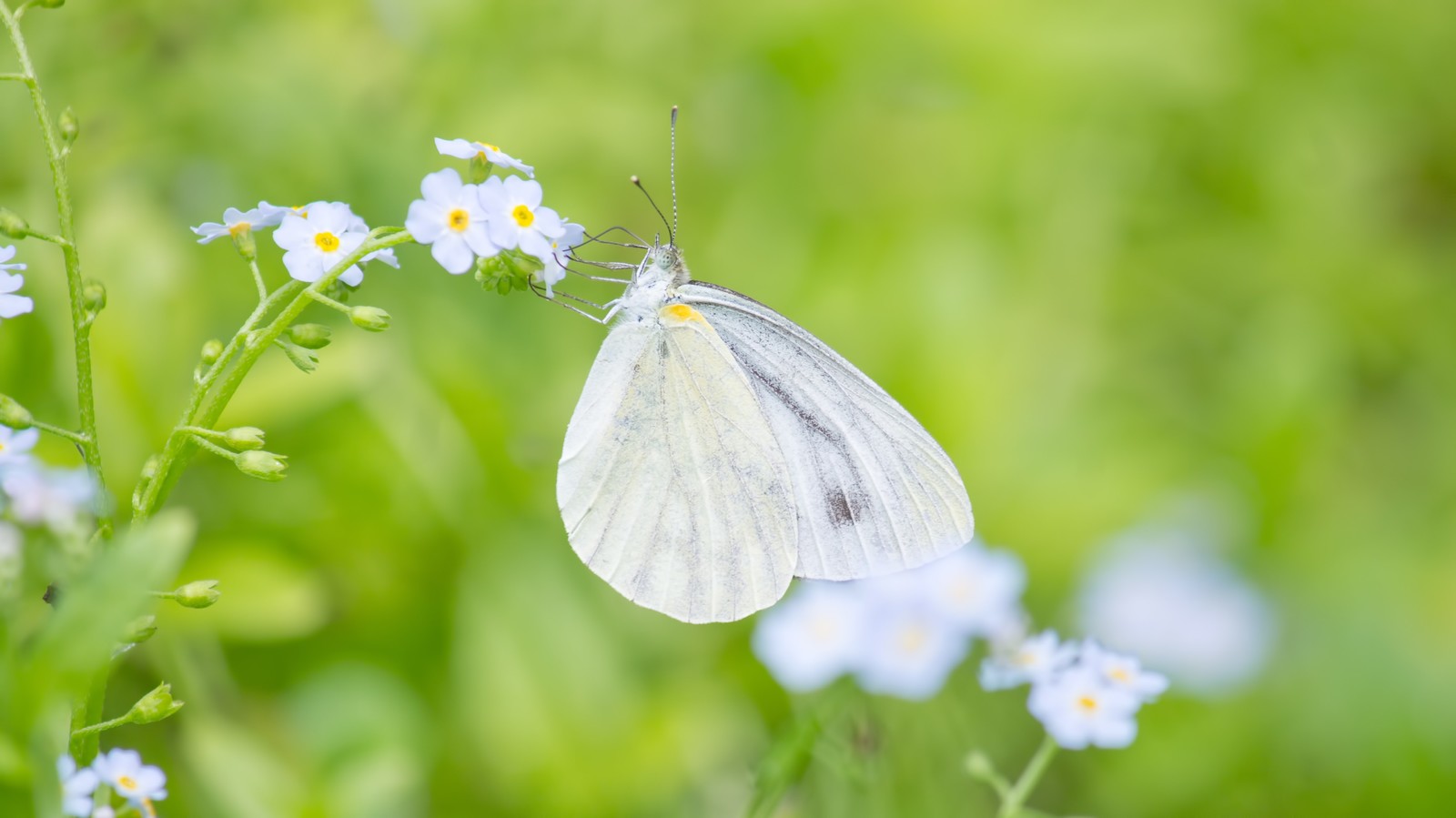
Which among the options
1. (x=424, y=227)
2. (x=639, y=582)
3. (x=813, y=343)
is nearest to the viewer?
(x=424, y=227)

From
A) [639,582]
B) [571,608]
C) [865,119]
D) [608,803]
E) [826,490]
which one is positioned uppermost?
[865,119]

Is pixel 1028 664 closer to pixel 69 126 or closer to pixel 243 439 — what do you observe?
pixel 243 439

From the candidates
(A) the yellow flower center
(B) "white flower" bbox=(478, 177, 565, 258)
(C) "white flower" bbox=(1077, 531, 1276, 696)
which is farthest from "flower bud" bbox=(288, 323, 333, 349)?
(C) "white flower" bbox=(1077, 531, 1276, 696)

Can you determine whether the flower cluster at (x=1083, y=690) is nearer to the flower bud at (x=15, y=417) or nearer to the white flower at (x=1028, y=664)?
the white flower at (x=1028, y=664)

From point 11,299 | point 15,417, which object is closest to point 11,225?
point 11,299

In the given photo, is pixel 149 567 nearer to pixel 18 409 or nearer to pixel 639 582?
pixel 18 409

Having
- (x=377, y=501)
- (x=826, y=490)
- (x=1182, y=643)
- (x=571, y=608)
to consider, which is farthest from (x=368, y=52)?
(x=1182, y=643)

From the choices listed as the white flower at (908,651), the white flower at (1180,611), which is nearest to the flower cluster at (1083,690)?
the white flower at (908,651)
